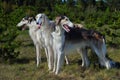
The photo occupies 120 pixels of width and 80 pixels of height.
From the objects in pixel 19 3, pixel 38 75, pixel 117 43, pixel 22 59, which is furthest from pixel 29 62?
pixel 19 3

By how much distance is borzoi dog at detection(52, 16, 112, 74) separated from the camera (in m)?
9.55

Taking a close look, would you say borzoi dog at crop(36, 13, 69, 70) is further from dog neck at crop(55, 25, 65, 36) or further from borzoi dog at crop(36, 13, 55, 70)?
dog neck at crop(55, 25, 65, 36)

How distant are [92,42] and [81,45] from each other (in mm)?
317

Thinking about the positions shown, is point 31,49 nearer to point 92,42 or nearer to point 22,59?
point 22,59

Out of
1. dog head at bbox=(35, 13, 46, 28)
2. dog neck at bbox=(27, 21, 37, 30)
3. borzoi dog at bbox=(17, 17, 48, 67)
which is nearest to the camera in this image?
dog head at bbox=(35, 13, 46, 28)

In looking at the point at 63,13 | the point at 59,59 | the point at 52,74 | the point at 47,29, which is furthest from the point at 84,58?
the point at 63,13

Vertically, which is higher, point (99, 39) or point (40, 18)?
point (40, 18)

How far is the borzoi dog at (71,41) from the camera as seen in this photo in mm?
9555

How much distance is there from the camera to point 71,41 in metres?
9.89

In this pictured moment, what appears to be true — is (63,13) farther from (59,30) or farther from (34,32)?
(59,30)

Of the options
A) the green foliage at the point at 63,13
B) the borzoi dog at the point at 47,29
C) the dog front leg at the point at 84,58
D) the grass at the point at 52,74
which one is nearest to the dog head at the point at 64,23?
the borzoi dog at the point at 47,29

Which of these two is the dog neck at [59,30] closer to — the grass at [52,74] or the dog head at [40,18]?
the dog head at [40,18]

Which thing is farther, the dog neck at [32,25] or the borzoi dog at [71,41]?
the dog neck at [32,25]

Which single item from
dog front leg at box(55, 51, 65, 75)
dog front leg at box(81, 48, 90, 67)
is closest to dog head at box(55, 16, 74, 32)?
dog front leg at box(55, 51, 65, 75)
